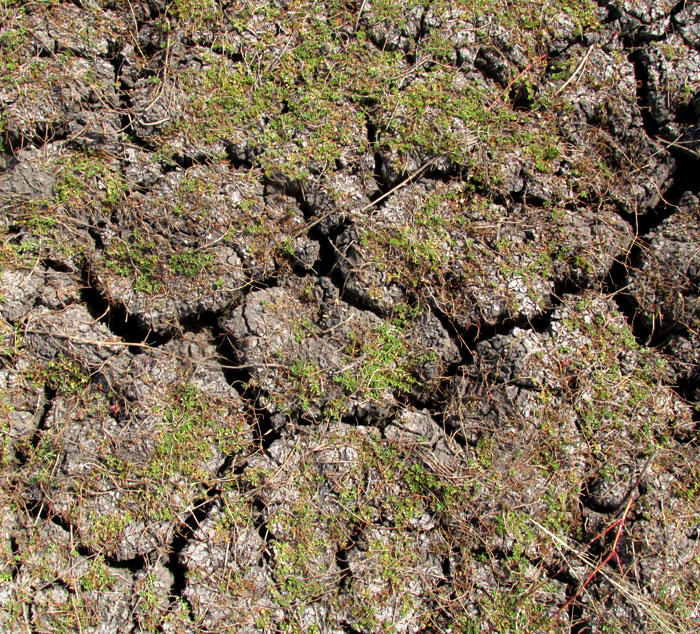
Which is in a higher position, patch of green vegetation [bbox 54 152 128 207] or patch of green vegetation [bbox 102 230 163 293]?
patch of green vegetation [bbox 54 152 128 207]

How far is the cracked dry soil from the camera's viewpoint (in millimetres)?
2551

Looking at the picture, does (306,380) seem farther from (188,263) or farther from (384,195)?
(384,195)

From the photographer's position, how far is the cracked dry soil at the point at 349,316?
255 cm

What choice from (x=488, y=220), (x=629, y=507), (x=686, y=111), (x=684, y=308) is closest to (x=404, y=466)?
(x=629, y=507)

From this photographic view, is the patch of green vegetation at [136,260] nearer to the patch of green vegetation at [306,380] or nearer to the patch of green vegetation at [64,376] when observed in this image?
the patch of green vegetation at [64,376]

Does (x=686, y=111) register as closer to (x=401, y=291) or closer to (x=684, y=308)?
(x=684, y=308)

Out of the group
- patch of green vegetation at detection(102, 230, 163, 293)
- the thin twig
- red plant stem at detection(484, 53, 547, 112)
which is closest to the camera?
patch of green vegetation at detection(102, 230, 163, 293)

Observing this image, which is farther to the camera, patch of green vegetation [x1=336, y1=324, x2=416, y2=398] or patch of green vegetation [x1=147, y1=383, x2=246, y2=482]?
patch of green vegetation [x1=336, y1=324, x2=416, y2=398]

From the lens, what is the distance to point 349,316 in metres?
2.87

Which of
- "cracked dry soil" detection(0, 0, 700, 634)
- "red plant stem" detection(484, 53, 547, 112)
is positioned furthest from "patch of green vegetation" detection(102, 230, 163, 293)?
"red plant stem" detection(484, 53, 547, 112)

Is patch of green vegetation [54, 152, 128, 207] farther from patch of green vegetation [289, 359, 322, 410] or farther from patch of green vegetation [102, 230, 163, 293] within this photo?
patch of green vegetation [289, 359, 322, 410]

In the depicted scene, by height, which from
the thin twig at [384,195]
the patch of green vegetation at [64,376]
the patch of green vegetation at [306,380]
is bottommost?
the patch of green vegetation at [64,376]

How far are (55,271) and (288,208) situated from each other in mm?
1189

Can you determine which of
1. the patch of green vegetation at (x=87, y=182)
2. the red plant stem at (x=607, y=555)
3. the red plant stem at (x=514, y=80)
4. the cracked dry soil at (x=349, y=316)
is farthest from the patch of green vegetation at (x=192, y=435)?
the red plant stem at (x=514, y=80)
